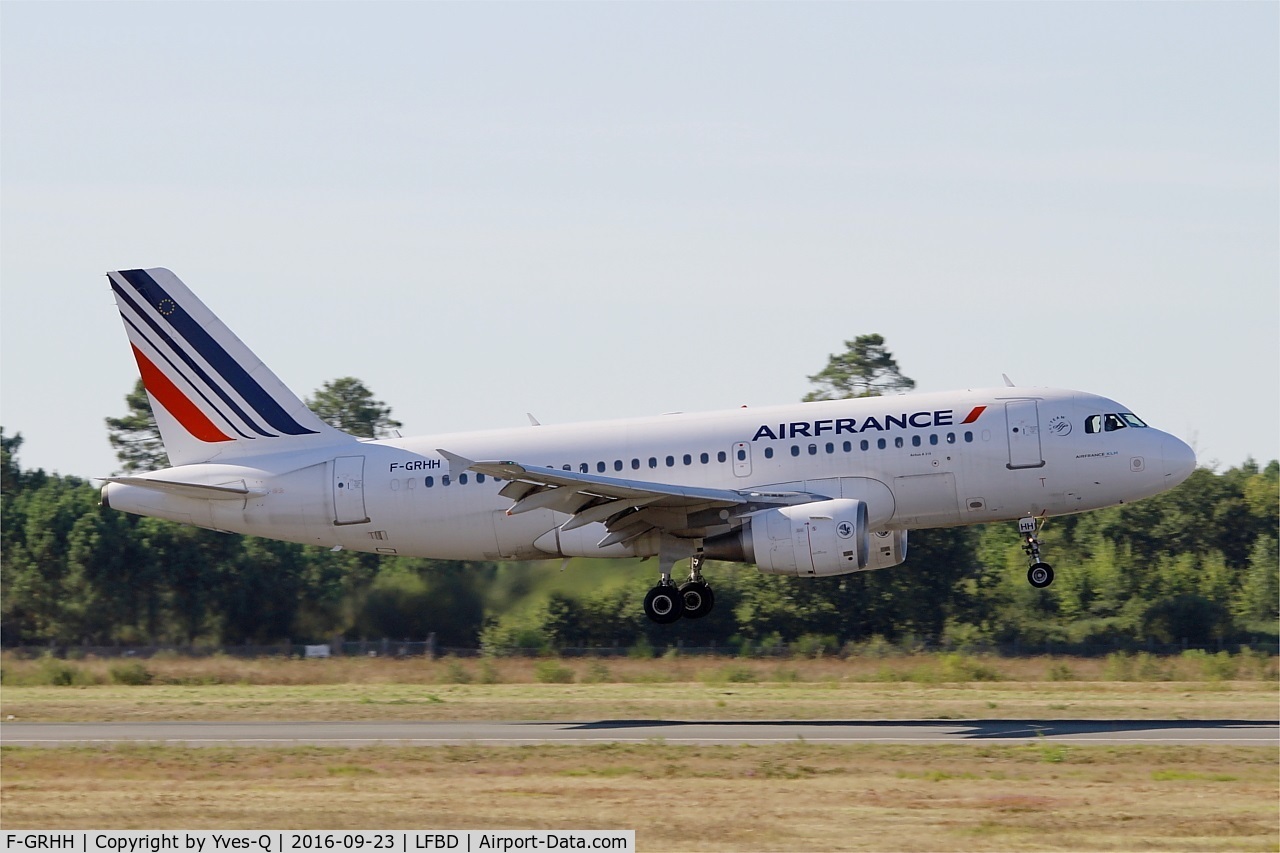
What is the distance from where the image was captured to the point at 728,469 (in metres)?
29.8

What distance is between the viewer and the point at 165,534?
52.6 metres

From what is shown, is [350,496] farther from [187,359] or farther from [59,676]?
[59,676]

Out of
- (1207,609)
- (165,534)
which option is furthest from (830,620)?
(165,534)

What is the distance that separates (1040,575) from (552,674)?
12.6 metres

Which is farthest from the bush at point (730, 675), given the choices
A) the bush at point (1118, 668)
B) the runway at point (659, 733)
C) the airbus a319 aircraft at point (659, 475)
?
the runway at point (659, 733)

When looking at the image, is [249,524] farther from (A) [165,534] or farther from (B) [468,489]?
(A) [165,534]

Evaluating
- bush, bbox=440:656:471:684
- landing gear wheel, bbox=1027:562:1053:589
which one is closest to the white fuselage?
landing gear wheel, bbox=1027:562:1053:589

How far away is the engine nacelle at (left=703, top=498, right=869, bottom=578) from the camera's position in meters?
27.8

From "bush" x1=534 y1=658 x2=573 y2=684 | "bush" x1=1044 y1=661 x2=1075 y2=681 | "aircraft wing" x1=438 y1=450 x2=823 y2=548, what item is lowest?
"bush" x1=1044 y1=661 x2=1075 y2=681

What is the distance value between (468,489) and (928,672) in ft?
38.8

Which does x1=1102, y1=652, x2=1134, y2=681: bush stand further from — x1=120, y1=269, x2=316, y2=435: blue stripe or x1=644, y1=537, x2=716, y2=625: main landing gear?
x1=120, y1=269, x2=316, y2=435: blue stripe

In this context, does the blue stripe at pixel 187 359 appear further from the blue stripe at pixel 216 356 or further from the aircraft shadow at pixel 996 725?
the aircraft shadow at pixel 996 725

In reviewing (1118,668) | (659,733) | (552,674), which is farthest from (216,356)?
(1118,668)

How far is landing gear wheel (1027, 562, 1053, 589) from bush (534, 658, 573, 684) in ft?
39.1
